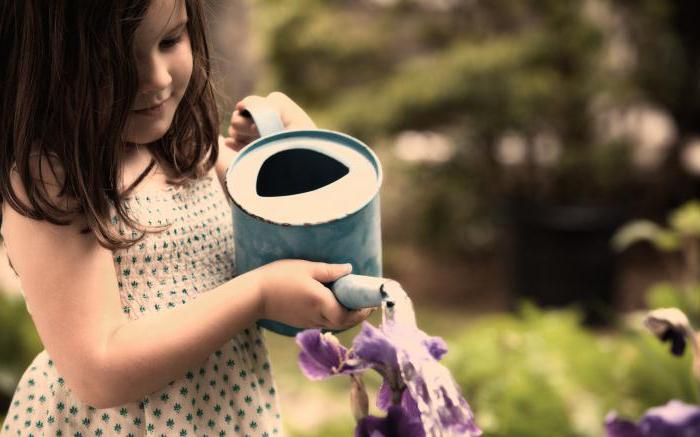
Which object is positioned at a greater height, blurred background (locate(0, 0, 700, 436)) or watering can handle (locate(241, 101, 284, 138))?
watering can handle (locate(241, 101, 284, 138))

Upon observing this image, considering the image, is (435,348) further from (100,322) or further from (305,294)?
(100,322)

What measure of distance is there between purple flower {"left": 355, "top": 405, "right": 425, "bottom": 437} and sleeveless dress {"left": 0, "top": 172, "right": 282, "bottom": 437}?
295 mm

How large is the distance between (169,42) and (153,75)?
56 millimetres

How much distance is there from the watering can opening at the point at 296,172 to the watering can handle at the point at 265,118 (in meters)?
0.04

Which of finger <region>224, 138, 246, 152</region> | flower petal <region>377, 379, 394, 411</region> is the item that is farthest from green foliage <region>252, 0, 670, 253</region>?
flower petal <region>377, 379, 394, 411</region>

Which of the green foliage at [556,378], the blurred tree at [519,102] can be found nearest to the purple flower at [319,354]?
the green foliage at [556,378]

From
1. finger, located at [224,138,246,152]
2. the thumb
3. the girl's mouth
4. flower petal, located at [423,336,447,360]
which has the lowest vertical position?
the thumb

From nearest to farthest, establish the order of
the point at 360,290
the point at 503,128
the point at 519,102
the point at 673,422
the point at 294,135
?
the point at 673,422 → the point at 360,290 → the point at 294,135 → the point at 519,102 → the point at 503,128

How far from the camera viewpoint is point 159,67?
765mm

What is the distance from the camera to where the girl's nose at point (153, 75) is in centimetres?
76

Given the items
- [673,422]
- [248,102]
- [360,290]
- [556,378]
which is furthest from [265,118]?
[556,378]

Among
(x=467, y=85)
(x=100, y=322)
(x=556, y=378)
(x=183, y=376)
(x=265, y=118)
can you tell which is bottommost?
(x=556, y=378)

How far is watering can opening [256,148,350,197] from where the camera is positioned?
2.74 ft

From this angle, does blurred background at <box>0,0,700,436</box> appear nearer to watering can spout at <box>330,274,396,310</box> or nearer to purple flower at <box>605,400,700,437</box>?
watering can spout at <box>330,274,396,310</box>
